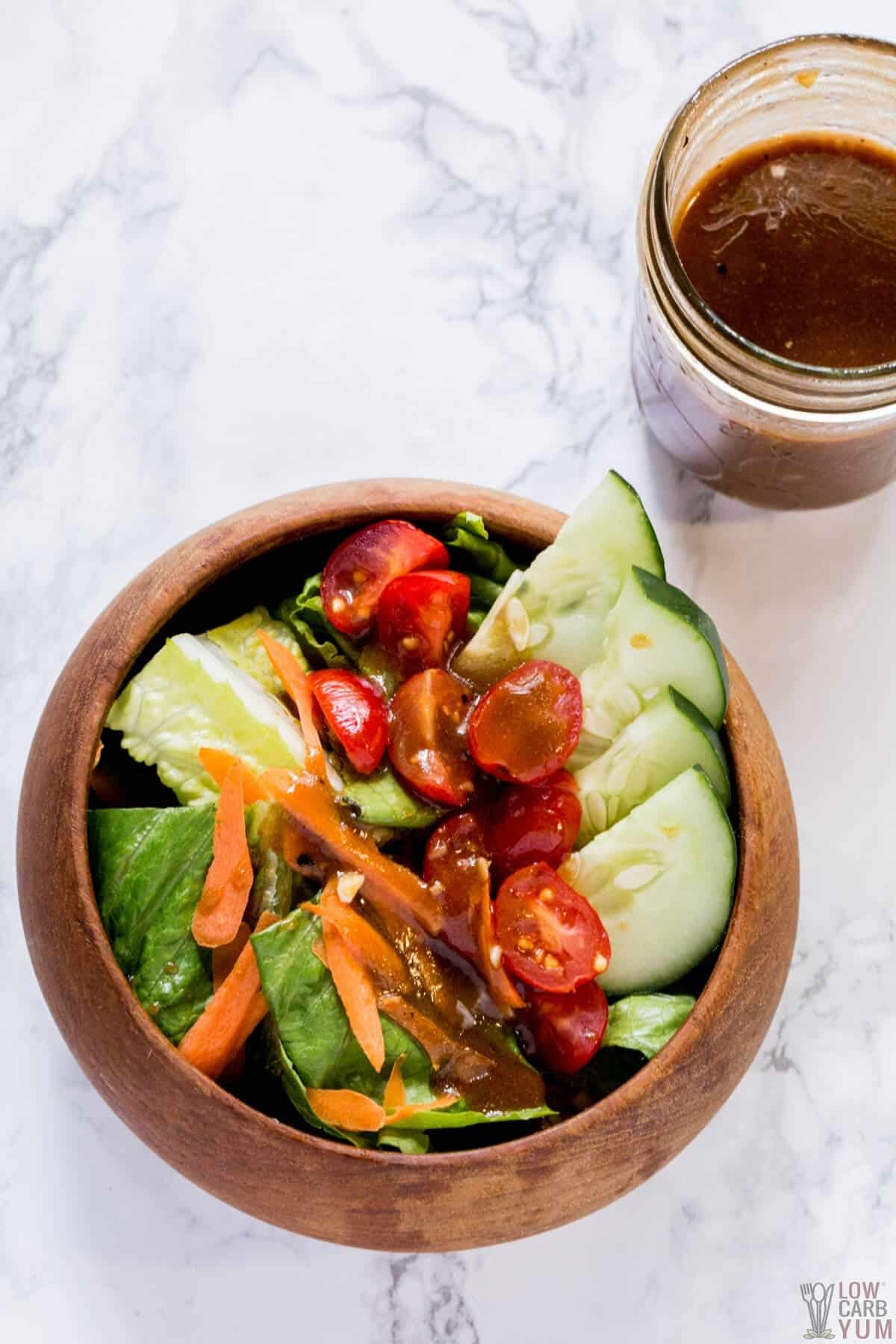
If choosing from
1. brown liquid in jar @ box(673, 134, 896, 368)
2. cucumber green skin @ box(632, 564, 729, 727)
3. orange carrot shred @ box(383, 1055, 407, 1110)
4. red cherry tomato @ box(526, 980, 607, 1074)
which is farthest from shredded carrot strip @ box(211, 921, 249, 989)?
brown liquid in jar @ box(673, 134, 896, 368)

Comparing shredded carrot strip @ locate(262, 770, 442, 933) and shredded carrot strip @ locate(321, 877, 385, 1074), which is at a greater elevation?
shredded carrot strip @ locate(262, 770, 442, 933)

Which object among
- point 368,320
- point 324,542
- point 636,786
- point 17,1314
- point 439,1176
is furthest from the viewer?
point 368,320

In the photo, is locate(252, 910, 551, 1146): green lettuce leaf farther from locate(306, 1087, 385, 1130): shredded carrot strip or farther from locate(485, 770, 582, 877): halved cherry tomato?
locate(485, 770, 582, 877): halved cherry tomato

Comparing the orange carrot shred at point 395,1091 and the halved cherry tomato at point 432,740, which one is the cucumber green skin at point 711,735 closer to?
the halved cherry tomato at point 432,740

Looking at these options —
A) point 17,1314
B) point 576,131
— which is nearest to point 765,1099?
point 17,1314

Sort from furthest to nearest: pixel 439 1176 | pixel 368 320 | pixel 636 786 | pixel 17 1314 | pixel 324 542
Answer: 1. pixel 368 320
2. pixel 17 1314
3. pixel 324 542
4. pixel 636 786
5. pixel 439 1176

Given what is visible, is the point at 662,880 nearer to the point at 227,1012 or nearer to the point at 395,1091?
the point at 395,1091

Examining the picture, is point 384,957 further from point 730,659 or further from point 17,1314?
point 17,1314
